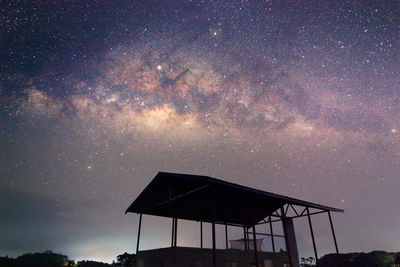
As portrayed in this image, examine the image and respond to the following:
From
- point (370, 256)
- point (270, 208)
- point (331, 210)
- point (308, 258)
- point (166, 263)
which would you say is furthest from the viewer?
point (308, 258)

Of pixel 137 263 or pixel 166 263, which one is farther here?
pixel 137 263

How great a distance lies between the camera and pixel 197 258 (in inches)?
679

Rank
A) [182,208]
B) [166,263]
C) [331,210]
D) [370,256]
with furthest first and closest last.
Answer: [370,256] → [182,208] → [331,210] → [166,263]

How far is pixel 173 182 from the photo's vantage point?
15.4 meters

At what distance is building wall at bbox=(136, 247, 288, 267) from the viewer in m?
16.6

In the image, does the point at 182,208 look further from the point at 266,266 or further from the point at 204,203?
the point at 266,266

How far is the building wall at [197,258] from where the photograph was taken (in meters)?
16.6

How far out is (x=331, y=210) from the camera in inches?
741

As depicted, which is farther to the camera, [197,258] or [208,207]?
[208,207]

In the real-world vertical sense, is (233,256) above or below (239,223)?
below

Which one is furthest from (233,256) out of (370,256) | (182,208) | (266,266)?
(370,256)

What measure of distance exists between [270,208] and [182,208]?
764cm

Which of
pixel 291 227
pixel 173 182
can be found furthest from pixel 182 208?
pixel 291 227

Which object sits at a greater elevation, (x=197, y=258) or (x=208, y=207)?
(x=208, y=207)
